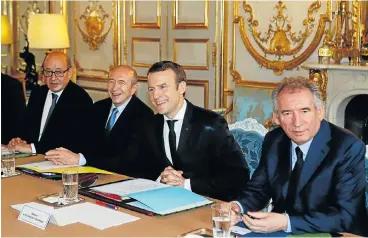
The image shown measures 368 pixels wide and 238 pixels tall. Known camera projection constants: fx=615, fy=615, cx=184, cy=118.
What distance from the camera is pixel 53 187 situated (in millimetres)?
2432

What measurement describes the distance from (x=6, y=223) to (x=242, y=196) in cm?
82

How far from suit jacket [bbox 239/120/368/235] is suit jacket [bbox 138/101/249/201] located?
1.09ft

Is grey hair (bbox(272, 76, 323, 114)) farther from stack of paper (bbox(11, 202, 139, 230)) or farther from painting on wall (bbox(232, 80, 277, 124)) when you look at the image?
painting on wall (bbox(232, 80, 277, 124))

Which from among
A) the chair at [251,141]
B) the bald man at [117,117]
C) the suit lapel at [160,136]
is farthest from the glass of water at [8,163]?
the chair at [251,141]

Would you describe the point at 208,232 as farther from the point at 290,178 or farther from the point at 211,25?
the point at 211,25

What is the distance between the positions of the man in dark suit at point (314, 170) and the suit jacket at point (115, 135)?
1044mm

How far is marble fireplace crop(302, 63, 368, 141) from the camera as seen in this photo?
14.3 ft

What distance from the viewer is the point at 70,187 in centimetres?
220

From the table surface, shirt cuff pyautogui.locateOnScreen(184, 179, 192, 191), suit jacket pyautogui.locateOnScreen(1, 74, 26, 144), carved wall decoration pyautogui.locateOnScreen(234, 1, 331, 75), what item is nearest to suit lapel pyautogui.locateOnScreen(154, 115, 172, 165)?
shirt cuff pyautogui.locateOnScreen(184, 179, 192, 191)

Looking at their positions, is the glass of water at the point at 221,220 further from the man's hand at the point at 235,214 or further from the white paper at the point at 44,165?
the white paper at the point at 44,165

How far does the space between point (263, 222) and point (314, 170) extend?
37 centimetres

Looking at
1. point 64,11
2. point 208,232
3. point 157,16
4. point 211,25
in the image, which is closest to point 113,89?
point 208,232

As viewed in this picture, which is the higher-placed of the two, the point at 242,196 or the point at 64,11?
the point at 64,11

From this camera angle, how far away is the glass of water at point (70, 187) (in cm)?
220
